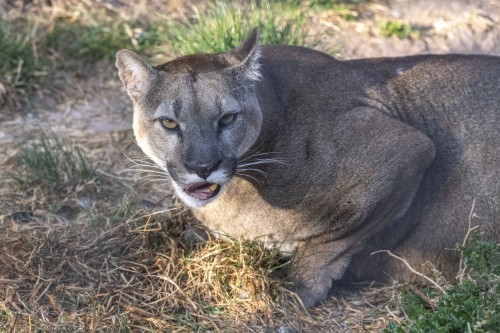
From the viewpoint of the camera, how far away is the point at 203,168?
174 inches

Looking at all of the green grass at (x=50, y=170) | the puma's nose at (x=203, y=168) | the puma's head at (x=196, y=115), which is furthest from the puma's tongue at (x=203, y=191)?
the green grass at (x=50, y=170)

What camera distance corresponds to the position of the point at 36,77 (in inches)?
287

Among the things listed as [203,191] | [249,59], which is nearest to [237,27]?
[249,59]

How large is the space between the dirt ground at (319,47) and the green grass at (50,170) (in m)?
0.27

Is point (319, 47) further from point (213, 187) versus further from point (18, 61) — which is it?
point (213, 187)

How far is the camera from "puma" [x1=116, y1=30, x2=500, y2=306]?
15.5ft

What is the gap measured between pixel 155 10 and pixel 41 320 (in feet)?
14.5

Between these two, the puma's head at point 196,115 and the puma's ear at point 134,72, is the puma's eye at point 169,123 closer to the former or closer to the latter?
the puma's head at point 196,115

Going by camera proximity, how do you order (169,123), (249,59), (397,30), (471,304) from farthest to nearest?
(397,30) < (249,59) < (169,123) < (471,304)

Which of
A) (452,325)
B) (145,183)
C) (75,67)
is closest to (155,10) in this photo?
(75,67)

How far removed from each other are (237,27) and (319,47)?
0.89 metres

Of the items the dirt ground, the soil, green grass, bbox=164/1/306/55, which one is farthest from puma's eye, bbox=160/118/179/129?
the soil

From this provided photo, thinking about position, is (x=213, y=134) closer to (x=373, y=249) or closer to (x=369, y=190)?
(x=369, y=190)

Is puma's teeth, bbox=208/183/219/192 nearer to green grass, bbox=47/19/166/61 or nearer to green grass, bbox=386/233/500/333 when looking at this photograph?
green grass, bbox=386/233/500/333
